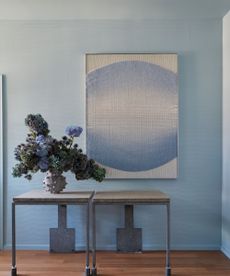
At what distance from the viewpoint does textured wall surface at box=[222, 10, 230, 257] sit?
3537mm

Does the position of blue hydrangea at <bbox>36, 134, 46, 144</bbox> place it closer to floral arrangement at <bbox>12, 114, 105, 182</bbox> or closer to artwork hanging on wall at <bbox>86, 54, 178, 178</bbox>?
floral arrangement at <bbox>12, 114, 105, 182</bbox>

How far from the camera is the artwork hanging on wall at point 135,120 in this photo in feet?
12.1

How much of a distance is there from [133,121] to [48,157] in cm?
102

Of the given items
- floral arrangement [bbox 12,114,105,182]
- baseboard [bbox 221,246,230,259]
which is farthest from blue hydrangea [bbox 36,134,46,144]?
baseboard [bbox 221,246,230,259]

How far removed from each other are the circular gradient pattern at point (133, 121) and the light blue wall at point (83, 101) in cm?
12

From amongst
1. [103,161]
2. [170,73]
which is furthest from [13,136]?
[170,73]

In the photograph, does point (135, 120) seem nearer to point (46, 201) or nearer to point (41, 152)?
point (41, 152)

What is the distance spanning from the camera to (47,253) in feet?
11.8

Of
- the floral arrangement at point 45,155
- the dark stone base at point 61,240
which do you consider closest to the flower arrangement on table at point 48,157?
the floral arrangement at point 45,155

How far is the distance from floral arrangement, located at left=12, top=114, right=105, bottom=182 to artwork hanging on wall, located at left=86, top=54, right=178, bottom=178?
1.54ft

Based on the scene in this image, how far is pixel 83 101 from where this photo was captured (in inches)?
147

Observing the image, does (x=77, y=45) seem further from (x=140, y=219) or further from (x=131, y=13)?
(x=140, y=219)

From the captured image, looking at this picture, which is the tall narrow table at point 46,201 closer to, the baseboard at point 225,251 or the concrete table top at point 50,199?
the concrete table top at point 50,199

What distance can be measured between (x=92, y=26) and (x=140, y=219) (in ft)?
6.79
